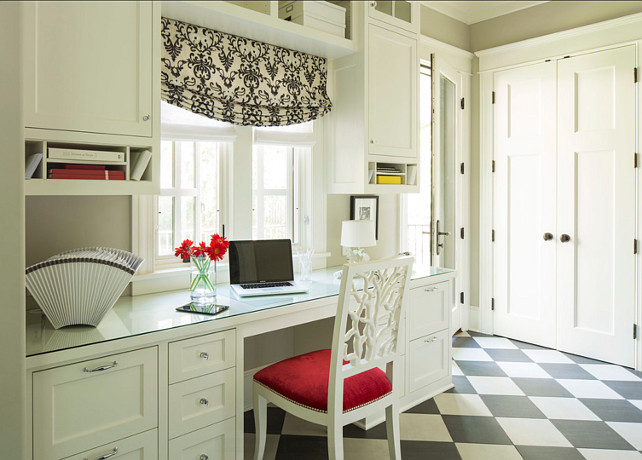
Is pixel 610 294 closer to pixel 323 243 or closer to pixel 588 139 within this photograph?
pixel 588 139

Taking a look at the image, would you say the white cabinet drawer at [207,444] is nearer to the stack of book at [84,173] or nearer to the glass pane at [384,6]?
the stack of book at [84,173]

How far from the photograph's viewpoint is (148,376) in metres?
1.71

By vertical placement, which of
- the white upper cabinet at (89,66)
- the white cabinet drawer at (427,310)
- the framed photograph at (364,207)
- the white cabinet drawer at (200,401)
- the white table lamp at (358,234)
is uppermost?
the white upper cabinet at (89,66)

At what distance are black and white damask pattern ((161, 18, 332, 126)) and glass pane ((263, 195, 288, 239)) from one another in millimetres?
482

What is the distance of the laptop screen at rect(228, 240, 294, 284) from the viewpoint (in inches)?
97.3

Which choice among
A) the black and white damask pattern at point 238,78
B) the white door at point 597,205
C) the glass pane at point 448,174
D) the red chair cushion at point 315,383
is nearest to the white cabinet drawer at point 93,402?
the red chair cushion at point 315,383

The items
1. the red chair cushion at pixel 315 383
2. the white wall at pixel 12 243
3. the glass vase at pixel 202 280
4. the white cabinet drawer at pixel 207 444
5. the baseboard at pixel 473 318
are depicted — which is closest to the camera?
the white wall at pixel 12 243

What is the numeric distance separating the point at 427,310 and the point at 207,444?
1.55m

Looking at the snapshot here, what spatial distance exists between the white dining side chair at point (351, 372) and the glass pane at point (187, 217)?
2.88ft

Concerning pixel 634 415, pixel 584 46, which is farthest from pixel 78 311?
pixel 584 46

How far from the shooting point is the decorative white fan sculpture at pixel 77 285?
1635mm

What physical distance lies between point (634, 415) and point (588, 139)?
6.48 ft

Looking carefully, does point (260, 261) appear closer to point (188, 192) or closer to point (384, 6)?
point (188, 192)

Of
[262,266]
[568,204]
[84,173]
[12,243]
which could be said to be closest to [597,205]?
[568,204]
